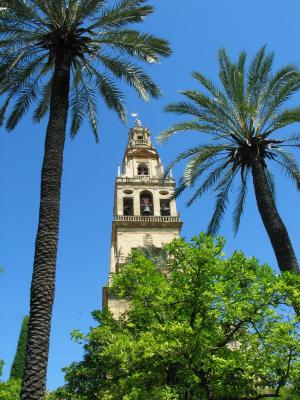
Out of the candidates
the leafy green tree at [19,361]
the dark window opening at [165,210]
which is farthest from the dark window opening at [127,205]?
the leafy green tree at [19,361]

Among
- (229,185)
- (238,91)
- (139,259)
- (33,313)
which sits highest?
(238,91)

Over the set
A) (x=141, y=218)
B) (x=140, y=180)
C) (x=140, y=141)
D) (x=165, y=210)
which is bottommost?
(x=141, y=218)

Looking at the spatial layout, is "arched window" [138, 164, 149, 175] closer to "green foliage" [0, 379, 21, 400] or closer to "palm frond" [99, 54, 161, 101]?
"green foliage" [0, 379, 21, 400]

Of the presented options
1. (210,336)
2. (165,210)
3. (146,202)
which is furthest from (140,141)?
(210,336)

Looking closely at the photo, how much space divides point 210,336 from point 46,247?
4.58 meters

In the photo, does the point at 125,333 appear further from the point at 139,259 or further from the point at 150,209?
the point at 150,209

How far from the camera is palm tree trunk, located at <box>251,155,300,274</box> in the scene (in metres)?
15.2

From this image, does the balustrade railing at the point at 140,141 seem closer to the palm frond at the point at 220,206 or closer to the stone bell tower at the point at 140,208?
the stone bell tower at the point at 140,208

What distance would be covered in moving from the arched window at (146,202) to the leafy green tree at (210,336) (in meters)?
30.4

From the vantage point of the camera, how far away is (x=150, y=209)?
1779 inches

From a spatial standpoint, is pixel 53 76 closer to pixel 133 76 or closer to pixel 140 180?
pixel 133 76

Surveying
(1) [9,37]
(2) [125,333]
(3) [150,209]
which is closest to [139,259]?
(2) [125,333]

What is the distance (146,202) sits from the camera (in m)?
45.7

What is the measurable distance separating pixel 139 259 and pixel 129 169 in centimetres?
3363
